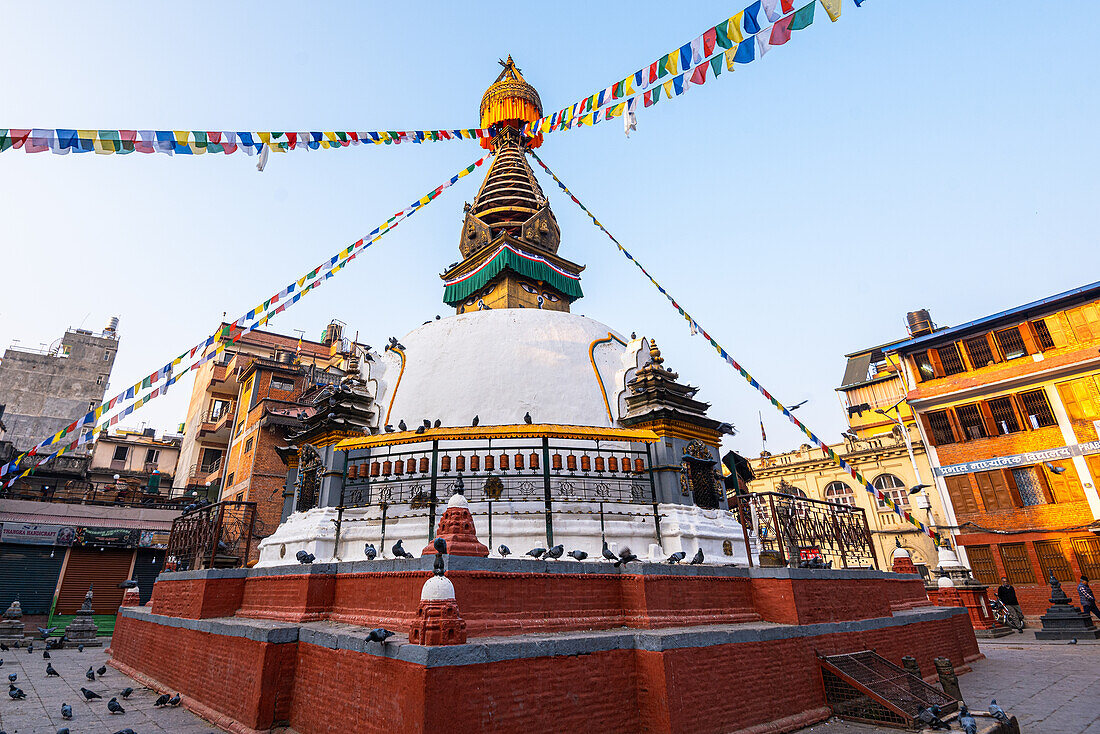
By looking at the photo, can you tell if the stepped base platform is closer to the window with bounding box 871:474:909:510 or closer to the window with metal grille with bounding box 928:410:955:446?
the window with metal grille with bounding box 928:410:955:446

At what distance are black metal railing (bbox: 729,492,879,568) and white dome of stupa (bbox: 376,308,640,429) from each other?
407 cm

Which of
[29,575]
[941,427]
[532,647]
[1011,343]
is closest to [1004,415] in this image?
[941,427]

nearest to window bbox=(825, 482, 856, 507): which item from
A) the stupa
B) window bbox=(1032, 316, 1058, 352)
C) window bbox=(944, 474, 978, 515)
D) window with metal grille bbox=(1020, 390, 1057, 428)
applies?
window bbox=(944, 474, 978, 515)

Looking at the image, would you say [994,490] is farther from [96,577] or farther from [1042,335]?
[96,577]

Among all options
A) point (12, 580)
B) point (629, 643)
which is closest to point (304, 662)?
point (629, 643)

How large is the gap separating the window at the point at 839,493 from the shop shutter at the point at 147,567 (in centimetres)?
3446

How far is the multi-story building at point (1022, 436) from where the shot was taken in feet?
70.7

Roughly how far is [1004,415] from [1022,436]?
1.14 meters

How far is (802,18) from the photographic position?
7.05 m

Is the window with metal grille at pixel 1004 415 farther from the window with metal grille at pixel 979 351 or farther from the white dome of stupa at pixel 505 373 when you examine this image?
the white dome of stupa at pixel 505 373

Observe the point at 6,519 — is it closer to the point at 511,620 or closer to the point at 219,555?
the point at 219,555

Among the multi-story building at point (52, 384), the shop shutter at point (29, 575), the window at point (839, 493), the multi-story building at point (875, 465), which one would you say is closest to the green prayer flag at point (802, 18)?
the multi-story building at point (875, 465)

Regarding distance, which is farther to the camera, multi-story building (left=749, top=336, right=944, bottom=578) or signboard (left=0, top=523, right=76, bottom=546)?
multi-story building (left=749, top=336, right=944, bottom=578)

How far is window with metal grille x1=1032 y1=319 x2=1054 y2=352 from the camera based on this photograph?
23.7 m
